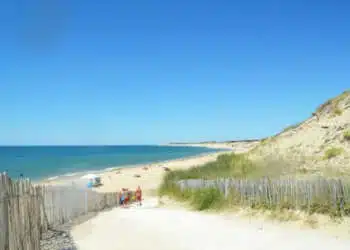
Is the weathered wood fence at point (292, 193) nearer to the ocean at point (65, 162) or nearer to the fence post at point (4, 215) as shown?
the ocean at point (65, 162)

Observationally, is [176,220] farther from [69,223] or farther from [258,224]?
[69,223]

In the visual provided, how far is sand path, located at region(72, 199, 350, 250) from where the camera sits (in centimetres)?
877

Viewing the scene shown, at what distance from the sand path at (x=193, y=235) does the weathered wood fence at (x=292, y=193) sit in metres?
1.01

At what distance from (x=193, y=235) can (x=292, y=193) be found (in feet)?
10.8

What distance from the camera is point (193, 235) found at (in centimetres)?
1002

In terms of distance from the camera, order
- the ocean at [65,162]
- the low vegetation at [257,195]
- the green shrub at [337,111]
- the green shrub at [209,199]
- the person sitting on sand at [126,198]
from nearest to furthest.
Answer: the low vegetation at [257,195] < the green shrub at [209,199] < the person sitting on sand at [126,198] < the green shrub at [337,111] < the ocean at [65,162]

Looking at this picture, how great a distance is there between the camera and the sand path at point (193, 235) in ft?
28.8

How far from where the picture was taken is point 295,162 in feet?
64.3

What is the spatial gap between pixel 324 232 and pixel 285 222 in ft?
4.11

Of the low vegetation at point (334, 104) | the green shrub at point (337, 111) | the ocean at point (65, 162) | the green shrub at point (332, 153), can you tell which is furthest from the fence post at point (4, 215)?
the low vegetation at point (334, 104)

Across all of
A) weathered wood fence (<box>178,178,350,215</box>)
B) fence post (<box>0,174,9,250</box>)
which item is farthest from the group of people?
fence post (<box>0,174,9,250</box>)

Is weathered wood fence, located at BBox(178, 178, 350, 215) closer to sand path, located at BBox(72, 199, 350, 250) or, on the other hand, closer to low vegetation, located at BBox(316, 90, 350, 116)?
sand path, located at BBox(72, 199, 350, 250)

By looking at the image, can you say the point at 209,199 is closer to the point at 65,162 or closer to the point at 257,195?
the point at 257,195

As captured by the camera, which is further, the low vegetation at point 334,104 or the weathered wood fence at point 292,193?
the low vegetation at point 334,104
